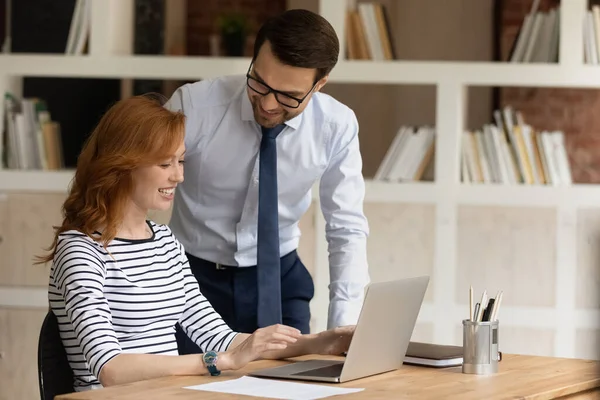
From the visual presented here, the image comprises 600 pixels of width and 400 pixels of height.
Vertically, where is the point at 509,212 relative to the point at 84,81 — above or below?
below

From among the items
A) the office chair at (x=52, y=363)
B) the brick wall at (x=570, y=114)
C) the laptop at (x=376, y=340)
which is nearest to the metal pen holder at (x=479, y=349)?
→ the laptop at (x=376, y=340)

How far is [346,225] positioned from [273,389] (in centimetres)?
108

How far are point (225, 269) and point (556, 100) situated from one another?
3.34 metres

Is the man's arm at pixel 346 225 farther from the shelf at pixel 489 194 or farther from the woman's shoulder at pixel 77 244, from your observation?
the shelf at pixel 489 194

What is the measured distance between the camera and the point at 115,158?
231 cm

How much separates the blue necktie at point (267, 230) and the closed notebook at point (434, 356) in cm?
55

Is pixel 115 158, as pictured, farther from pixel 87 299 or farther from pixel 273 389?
pixel 273 389

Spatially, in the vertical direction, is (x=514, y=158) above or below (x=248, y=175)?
above

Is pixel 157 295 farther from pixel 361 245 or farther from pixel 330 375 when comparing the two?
pixel 361 245

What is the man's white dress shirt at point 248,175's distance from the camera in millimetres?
2938

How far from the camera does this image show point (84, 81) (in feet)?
16.8

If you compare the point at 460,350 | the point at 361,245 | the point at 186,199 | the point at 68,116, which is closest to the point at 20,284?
the point at 68,116

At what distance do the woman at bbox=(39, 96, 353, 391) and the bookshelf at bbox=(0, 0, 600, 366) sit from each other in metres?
1.82

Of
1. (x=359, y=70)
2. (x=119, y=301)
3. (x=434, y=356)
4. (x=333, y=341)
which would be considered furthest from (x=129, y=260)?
(x=359, y=70)
